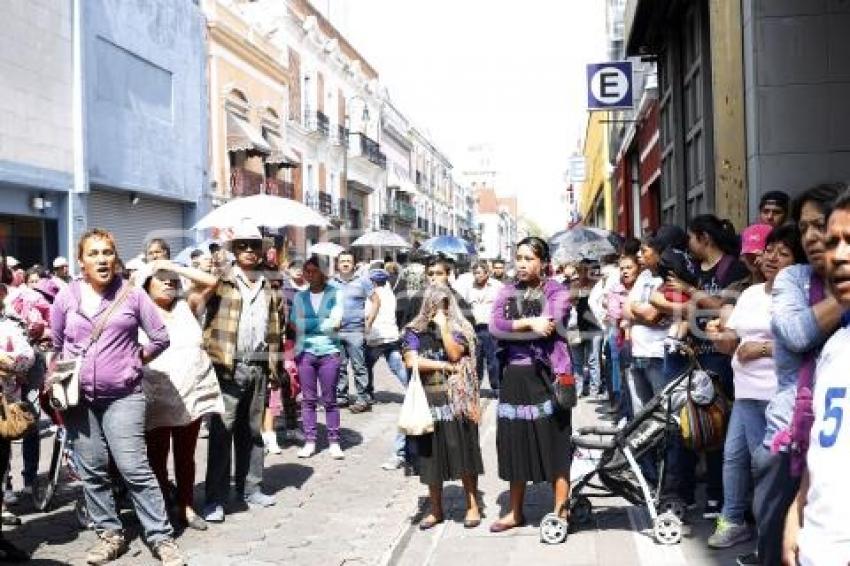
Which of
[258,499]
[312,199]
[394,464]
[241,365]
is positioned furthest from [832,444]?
[312,199]

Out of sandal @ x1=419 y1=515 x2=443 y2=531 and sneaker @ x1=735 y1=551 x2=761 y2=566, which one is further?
sandal @ x1=419 y1=515 x2=443 y2=531

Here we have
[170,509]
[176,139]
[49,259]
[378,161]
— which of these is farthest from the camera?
[378,161]

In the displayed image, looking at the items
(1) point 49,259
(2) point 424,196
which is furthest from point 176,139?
(2) point 424,196

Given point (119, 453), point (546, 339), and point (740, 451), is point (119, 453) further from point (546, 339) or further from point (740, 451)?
point (740, 451)

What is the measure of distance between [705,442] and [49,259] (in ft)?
47.1

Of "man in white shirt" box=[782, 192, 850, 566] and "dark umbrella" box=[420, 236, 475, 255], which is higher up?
"dark umbrella" box=[420, 236, 475, 255]

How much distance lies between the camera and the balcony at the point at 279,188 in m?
30.8

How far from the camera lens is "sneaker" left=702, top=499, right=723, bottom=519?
5.90 m

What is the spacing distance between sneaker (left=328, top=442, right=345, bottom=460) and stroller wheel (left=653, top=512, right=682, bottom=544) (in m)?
3.55

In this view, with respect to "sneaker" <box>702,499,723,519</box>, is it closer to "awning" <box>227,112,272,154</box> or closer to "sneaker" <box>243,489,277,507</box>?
"sneaker" <box>243,489,277,507</box>

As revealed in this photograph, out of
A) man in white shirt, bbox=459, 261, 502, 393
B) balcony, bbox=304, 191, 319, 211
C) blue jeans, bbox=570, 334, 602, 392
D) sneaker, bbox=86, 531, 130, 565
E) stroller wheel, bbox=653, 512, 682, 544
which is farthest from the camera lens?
balcony, bbox=304, 191, 319, 211

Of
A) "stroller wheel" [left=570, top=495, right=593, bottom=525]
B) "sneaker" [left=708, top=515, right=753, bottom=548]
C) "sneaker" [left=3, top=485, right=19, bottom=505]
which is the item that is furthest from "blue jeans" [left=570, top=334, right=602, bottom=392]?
"sneaker" [left=3, top=485, right=19, bottom=505]

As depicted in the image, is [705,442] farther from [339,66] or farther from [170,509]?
[339,66]

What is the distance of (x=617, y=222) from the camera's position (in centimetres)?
2850
